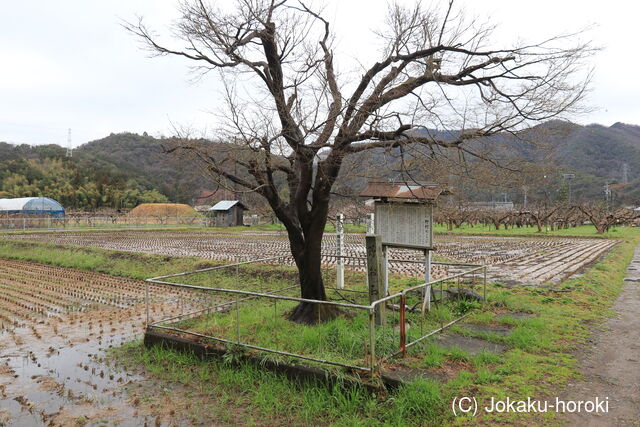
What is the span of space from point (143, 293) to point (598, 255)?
17770 mm

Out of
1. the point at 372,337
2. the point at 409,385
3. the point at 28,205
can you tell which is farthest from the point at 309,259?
the point at 28,205

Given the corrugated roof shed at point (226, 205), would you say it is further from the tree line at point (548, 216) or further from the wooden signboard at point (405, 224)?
the wooden signboard at point (405, 224)

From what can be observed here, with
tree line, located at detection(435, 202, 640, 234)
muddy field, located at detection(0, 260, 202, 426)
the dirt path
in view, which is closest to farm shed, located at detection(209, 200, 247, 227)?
tree line, located at detection(435, 202, 640, 234)

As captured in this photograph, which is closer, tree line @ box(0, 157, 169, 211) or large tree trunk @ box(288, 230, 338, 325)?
large tree trunk @ box(288, 230, 338, 325)

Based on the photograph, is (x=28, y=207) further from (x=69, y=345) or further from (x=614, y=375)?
(x=614, y=375)

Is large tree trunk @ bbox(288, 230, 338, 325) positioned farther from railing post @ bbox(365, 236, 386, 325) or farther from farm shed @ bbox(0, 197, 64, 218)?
farm shed @ bbox(0, 197, 64, 218)

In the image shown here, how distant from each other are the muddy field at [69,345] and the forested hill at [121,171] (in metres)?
41.3

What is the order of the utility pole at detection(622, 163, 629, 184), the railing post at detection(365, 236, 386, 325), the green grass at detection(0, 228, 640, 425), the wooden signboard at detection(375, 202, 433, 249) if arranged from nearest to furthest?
1. the green grass at detection(0, 228, 640, 425)
2. the railing post at detection(365, 236, 386, 325)
3. the wooden signboard at detection(375, 202, 433, 249)
4. the utility pole at detection(622, 163, 629, 184)

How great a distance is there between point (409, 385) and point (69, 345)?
621 centimetres

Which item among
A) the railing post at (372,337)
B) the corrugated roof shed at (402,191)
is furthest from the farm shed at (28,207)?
the railing post at (372,337)

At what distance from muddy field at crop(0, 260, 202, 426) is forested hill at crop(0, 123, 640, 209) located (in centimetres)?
4131

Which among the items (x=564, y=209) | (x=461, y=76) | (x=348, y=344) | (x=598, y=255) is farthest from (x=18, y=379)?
(x=564, y=209)

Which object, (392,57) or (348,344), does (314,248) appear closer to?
(348,344)

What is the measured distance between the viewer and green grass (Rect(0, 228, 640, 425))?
440cm
